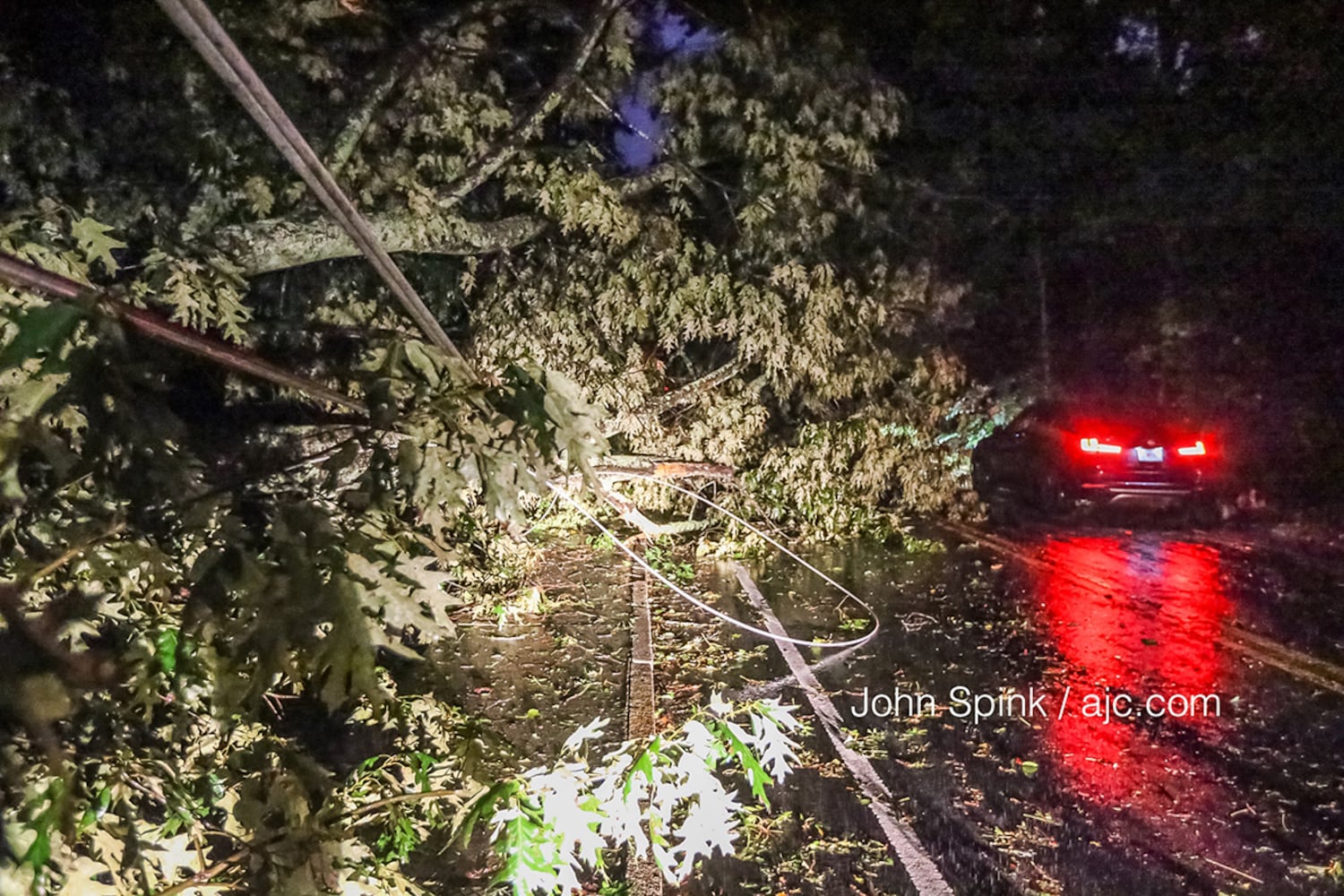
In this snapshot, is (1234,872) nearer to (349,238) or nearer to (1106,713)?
(1106,713)

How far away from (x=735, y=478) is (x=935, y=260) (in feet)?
13.0

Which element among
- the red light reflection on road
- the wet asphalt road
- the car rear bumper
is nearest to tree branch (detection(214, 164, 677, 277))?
the wet asphalt road

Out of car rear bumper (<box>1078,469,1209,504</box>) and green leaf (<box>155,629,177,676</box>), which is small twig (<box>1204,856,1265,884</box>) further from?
car rear bumper (<box>1078,469,1209,504</box>)

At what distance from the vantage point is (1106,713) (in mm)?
4594

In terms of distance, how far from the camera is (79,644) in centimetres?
233

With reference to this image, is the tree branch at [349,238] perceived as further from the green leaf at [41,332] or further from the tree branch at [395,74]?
the green leaf at [41,332]

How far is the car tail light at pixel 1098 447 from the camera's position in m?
8.53

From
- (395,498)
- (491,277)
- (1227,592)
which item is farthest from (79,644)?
(1227,592)

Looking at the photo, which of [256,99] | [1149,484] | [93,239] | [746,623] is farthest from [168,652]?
[1149,484]

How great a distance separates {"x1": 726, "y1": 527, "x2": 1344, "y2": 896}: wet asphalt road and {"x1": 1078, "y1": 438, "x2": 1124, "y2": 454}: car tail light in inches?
51.5

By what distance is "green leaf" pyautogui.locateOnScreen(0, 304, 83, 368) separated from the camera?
139cm

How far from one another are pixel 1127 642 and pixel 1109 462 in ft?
11.7

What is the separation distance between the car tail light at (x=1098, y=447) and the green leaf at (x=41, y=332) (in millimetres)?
9068

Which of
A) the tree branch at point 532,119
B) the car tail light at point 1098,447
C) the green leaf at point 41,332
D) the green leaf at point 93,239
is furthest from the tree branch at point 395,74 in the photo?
the car tail light at point 1098,447
